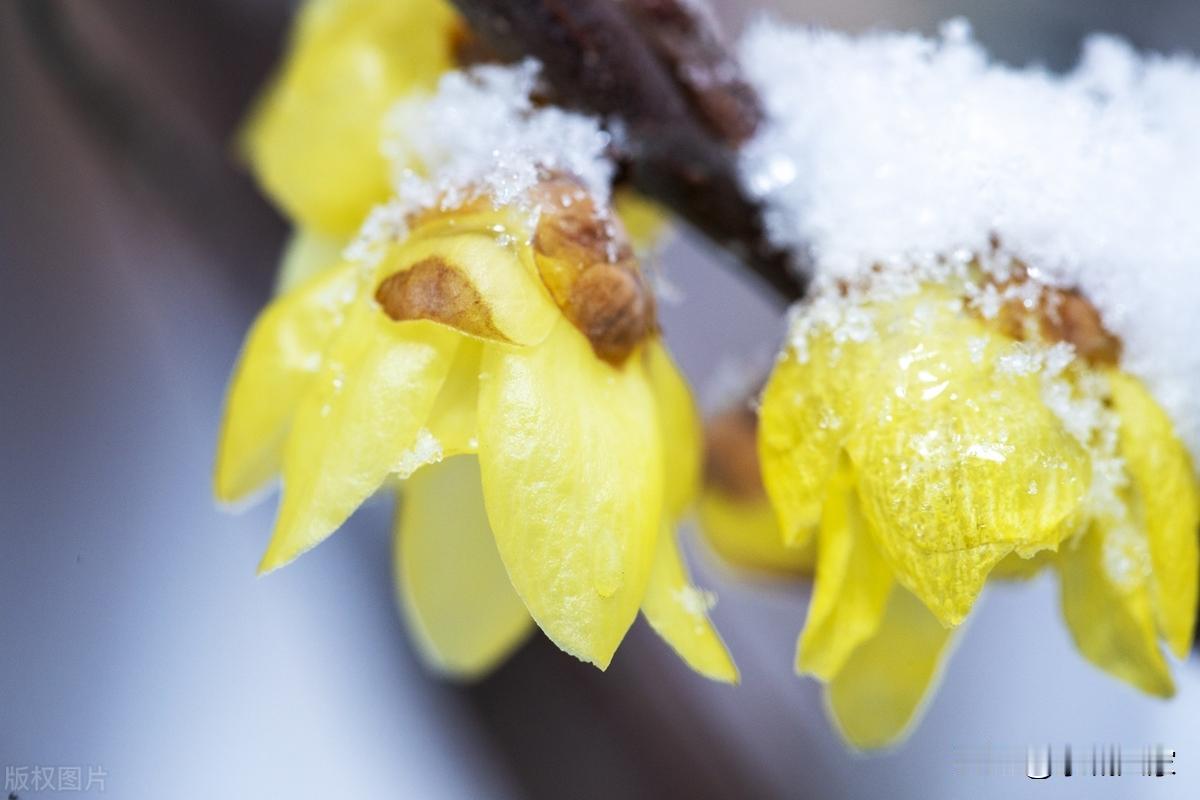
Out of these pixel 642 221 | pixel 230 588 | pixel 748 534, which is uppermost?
pixel 642 221

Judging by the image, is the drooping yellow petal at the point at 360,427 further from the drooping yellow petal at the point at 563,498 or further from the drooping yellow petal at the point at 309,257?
the drooping yellow petal at the point at 309,257

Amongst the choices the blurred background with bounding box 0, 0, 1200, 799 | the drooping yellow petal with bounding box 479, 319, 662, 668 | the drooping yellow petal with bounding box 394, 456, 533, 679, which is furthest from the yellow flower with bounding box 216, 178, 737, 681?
the blurred background with bounding box 0, 0, 1200, 799

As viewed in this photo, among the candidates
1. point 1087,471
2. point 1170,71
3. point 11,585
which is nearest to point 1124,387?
point 1087,471

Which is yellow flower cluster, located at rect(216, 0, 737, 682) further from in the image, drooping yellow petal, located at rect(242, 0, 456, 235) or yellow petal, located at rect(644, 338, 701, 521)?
drooping yellow petal, located at rect(242, 0, 456, 235)

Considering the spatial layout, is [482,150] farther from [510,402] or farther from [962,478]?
[962,478]

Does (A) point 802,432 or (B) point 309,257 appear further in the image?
(B) point 309,257

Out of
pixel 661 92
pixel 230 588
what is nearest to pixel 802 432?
pixel 661 92

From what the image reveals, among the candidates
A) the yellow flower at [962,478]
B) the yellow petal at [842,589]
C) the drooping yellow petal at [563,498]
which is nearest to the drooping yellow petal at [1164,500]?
the yellow flower at [962,478]
